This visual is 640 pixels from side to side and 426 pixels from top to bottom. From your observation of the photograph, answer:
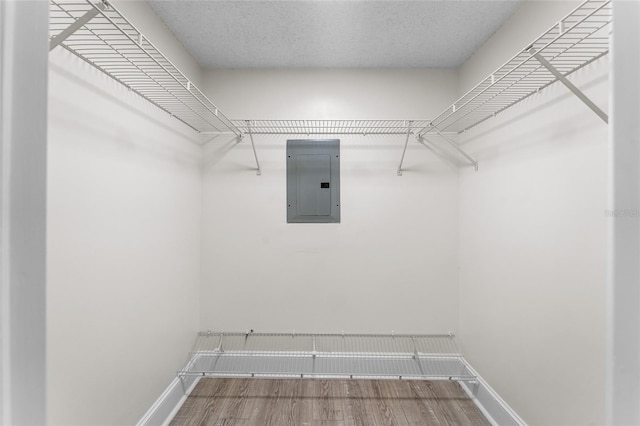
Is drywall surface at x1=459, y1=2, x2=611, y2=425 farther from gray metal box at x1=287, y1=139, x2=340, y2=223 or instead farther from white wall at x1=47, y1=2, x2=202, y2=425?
white wall at x1=47, y1=2, x2=202, y2=425

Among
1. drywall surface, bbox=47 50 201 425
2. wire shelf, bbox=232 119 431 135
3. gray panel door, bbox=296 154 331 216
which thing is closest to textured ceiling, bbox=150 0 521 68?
wire shelf, bbox=232 119 431 135

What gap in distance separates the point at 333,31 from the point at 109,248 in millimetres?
1606

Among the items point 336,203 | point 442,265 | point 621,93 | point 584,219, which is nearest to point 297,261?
point 336,203

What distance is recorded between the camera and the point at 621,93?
36 centimetres

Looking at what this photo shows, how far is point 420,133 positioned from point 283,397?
76.2 inches

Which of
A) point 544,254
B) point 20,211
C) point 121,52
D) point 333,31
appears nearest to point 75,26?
point 121,52

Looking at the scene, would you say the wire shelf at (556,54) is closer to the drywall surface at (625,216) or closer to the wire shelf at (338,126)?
the wire shelf at (338,126)

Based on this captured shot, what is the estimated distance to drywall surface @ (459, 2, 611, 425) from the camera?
1.04 m

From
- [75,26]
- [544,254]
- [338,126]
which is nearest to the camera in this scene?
[75,26]

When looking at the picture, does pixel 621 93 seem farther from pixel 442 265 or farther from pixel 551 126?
pixel 442 265

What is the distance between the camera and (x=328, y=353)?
2.02 meters

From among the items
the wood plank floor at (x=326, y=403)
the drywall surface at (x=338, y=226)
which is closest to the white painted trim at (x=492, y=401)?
the wood plank floor at (x=326, y=403)

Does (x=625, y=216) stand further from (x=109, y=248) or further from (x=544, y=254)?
(x=109, y=248)

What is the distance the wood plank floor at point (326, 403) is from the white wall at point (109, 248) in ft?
1.02
